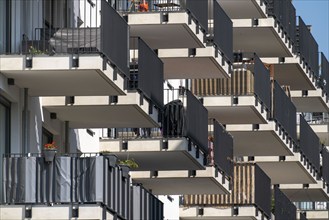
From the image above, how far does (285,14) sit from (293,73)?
125 inches

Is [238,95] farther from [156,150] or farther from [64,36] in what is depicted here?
[64,36]

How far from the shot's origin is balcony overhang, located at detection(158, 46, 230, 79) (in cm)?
4694

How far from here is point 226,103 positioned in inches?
2019

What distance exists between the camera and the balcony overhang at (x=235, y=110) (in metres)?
51.2

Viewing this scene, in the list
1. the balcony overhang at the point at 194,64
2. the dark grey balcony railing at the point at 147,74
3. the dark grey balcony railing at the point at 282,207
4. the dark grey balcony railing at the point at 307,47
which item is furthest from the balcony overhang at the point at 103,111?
the dark grey balcony railing at the point at 307,47

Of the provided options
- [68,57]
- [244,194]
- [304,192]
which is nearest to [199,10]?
[244,194]

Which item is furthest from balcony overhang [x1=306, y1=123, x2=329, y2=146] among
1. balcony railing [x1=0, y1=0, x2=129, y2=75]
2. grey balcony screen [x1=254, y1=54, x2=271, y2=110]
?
balcony railing [x1=0, y1=0, x2=129, y2=75]

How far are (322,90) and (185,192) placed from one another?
1516cm

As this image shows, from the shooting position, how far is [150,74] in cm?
4162

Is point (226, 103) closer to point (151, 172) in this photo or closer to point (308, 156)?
point (151, 172)

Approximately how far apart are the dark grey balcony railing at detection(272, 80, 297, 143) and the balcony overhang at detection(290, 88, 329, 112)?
197 inches

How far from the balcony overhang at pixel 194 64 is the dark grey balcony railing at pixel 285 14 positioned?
6.40 m

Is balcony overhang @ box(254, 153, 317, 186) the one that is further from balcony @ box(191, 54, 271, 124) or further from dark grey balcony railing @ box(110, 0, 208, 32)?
dark grey balcony railing @ box(110, 0, 208, 32)

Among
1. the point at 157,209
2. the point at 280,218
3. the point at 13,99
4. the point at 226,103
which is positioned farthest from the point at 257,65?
the point at 13,99
